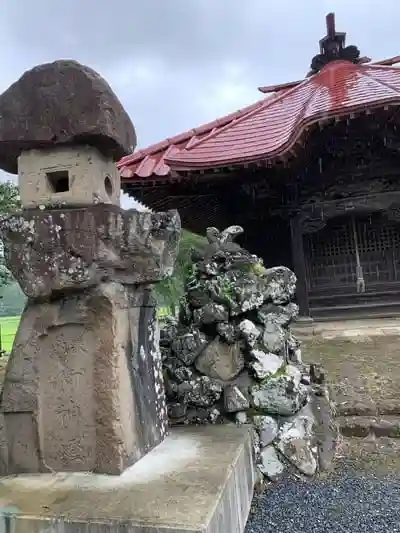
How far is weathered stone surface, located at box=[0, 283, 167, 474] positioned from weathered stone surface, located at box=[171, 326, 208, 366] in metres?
0.90

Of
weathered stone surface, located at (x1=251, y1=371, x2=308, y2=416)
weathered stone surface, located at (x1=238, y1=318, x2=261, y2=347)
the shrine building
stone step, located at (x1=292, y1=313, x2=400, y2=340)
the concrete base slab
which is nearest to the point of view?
the concrete base slab

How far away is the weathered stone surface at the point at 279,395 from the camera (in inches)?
130

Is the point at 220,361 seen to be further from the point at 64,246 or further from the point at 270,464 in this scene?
the point at 64,246

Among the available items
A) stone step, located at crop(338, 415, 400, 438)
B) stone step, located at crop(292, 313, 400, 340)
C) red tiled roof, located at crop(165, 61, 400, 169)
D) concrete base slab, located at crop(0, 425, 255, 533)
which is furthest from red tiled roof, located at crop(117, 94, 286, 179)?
concrete base slab, located at crop(0, 425, 255, 533)

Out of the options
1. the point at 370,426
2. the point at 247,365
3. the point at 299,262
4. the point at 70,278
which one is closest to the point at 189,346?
the point at 247,365

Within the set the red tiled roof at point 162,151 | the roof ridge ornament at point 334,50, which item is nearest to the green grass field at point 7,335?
the red tiled roof at point 162,151

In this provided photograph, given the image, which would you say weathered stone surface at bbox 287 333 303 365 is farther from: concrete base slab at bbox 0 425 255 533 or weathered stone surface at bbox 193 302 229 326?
concrete base slab at bbox 0 425 255 533

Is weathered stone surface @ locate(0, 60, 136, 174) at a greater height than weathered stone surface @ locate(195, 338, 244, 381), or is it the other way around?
weathered stone surface @ locate(0, 60, 136, 174)

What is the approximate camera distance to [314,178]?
7.03 meters

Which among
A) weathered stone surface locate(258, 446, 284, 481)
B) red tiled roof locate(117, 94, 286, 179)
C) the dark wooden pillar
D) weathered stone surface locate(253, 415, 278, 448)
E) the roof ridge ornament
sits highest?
the roof ridge ornament

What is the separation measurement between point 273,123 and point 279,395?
15.6ft

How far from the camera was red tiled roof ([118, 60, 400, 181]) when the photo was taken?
18.5 feet

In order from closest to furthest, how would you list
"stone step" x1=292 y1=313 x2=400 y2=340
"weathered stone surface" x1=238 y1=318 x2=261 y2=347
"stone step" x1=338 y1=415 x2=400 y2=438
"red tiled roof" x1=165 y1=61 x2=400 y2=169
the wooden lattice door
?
"weathered stone surface" x1=238 y1=318 x2=261 y2=347 → "stone step" x1=338 y1=415 x2=400 y2=438 → "red tiled roof" x1=165 y1=61 x2=400 y2=169 → "stone step" x1=292 y1=313 x2=400 y2=340 → the wooden lattice door

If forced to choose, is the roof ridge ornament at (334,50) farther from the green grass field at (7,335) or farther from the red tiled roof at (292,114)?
the green grass field at (7,335)
